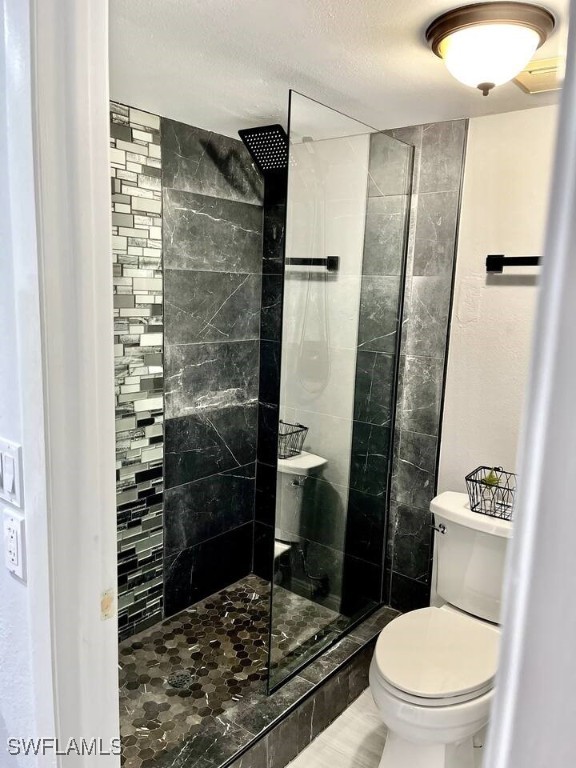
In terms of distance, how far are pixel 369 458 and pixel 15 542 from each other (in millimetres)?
1742

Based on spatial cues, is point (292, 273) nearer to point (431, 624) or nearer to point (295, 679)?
point (431, 624)

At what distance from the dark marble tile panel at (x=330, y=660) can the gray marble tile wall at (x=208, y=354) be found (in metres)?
0.79

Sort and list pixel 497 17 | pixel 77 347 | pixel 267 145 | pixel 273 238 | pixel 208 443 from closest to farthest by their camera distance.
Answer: pixel 77 347, pixel 497 17, pixel 267 145, pixel 208 443, pixel 273 238

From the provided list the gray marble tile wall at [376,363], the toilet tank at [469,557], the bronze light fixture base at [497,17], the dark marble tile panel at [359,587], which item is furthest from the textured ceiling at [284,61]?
the dark marble tile panel at [359,587]

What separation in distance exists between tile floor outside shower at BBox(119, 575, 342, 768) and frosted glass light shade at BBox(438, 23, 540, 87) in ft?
6.30

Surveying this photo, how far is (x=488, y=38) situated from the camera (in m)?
1.43

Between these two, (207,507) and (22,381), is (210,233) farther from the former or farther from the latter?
(22,381)

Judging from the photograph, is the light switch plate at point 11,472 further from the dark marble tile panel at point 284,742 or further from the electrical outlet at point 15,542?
the dark marble tile panel at point 284,742

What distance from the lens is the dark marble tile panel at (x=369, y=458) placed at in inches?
100

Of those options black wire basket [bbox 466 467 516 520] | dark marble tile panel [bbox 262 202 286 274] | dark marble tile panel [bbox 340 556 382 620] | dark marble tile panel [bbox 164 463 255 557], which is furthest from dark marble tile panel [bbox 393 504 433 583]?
dark marble tile panel [bbox 262 202 286 274]

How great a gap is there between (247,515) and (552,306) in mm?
2897

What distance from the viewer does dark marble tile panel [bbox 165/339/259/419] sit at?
101 inches
